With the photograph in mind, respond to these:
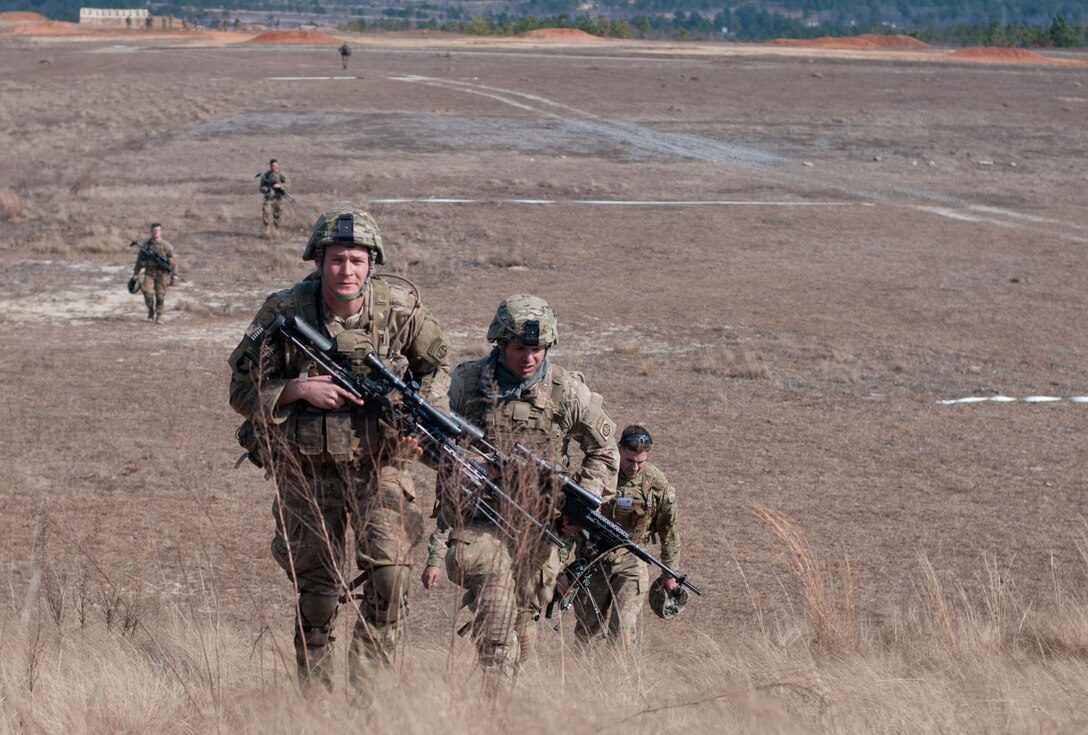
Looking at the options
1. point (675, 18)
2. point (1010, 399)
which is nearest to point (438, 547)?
point (1010, 399)

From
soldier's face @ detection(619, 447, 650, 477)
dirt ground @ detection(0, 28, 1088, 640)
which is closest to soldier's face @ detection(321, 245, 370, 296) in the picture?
dirt ground @ detection(0, 28, 1088, 640)

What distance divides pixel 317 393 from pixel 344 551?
0.65 meters

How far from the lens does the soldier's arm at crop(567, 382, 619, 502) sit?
5.58 m

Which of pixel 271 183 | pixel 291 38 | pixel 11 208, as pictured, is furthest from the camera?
pixel 291 38

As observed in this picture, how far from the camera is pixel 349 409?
16.2 feet

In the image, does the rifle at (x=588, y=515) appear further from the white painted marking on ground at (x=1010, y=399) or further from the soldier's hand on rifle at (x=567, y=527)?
the white painted marking on ground at (x=1010, y=399)

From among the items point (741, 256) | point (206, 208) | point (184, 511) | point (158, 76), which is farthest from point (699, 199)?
point (158, 76)

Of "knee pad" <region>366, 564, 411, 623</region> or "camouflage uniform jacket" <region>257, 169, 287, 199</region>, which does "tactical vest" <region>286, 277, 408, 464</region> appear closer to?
"knee pad" <region>366, 564, 411, 623</region>

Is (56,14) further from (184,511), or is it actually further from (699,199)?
(184,511)

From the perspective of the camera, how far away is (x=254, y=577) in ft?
26.9

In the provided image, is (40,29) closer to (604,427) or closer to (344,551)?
(604,427)

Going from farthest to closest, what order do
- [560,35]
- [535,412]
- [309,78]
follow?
[560,35], [309,78], [535,412]

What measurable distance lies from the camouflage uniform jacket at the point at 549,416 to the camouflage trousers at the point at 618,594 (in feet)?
2.59

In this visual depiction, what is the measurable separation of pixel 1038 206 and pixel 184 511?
23.1 meters
